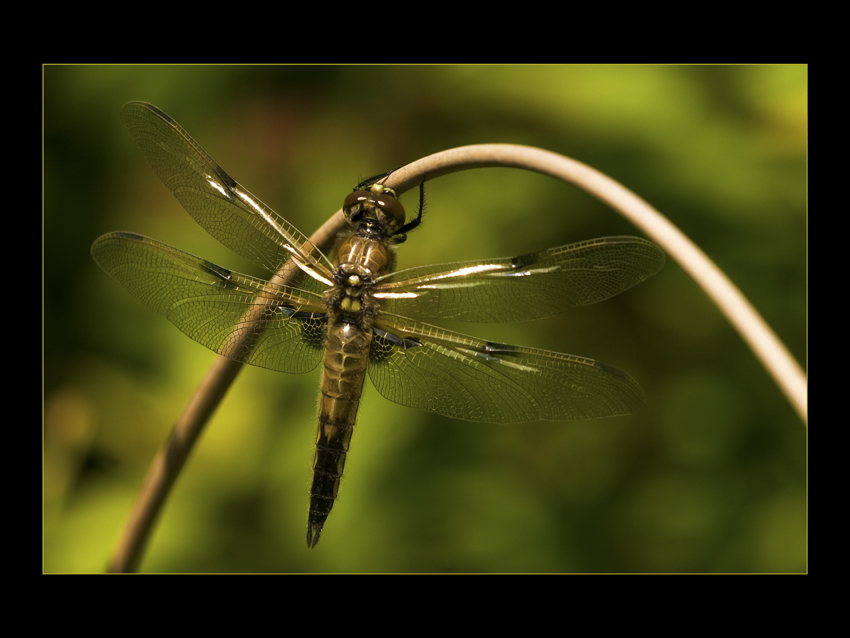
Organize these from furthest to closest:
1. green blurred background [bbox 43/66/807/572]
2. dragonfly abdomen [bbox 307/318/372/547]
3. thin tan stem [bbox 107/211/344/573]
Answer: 1. green blurred background [bbox 43/66/807/572]
2. dragonfly abdomen [bbox 307/318/372/547]
3. thin tan stem [bbox 107/211/344/573]

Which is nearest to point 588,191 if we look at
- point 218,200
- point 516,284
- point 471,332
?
point 516,284

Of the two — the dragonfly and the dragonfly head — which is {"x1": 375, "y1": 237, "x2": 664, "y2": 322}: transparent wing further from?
the dragonfly head

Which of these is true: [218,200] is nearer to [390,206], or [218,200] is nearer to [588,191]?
[390,206]

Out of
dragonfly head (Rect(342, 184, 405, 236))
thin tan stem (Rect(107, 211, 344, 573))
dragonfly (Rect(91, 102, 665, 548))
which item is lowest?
thin tan stem (Rect(107, 211, 344, 573))

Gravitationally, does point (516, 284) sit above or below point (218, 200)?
below

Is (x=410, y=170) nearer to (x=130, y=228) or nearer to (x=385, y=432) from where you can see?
(x=385, y=432)

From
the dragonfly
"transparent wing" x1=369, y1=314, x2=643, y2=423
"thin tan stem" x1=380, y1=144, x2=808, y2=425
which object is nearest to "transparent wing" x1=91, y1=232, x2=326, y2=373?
the dragonfly
